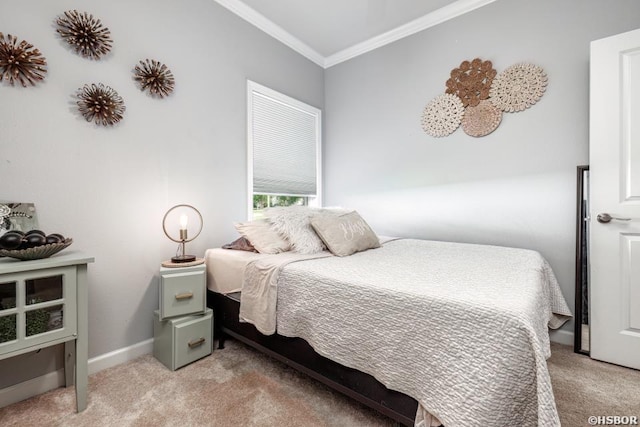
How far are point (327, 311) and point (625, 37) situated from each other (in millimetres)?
2475

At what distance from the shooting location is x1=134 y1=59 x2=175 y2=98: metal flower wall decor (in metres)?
1.95

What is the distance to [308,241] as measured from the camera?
79.4 inches

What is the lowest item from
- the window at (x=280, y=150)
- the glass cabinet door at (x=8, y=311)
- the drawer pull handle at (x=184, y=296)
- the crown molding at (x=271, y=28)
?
the drawer pull handle at (x=184, y=296)

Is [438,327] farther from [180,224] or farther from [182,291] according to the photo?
[180,224]

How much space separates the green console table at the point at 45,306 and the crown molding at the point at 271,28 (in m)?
2.31

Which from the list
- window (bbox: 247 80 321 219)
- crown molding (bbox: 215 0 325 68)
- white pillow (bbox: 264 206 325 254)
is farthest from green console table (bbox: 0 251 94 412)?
crown molding (bbox: 215 0 325 68)

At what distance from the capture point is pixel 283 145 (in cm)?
304

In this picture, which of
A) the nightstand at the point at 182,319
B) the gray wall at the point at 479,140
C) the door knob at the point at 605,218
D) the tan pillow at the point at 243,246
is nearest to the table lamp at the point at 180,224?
the nightstand at the point at 182,319

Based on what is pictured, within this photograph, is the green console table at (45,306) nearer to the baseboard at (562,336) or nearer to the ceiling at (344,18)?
the ceiling at (344,18)

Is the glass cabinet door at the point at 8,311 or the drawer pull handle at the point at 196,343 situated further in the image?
the drawer pull handle at the point at 196,343

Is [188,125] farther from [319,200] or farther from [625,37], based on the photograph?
[625,37]

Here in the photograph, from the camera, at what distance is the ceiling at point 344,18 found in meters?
2.52

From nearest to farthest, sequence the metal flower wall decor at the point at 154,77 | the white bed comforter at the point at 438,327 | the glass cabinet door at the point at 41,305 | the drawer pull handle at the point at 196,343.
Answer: the white bed comforter at the point at 438,327 < the glass cabinet door at the point at 41,305 < the drawer pull handle at the point at 196,343 < the metal flower wall decor at the point at 154,77

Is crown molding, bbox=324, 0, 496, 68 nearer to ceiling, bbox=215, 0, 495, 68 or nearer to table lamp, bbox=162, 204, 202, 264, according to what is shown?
ceiling, bbox=215, 0, 495, 68
